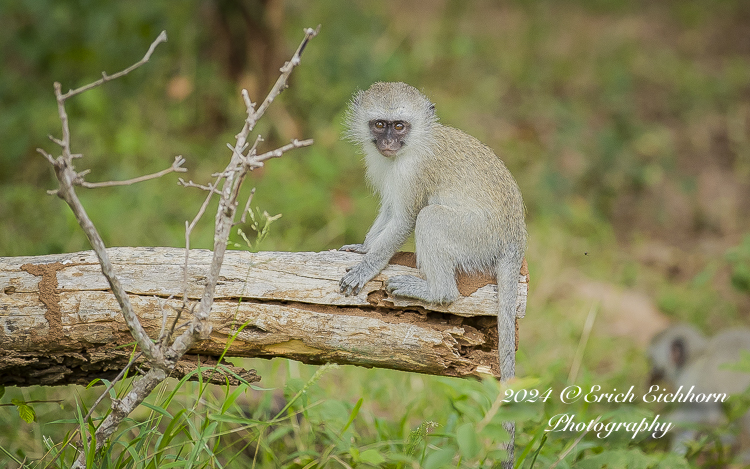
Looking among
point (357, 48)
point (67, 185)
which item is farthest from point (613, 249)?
point (67, 185)

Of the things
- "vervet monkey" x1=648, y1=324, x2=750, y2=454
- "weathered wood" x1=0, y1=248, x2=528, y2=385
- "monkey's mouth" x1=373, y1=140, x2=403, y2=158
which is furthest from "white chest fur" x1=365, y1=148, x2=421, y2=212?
"vervet monkey" x1=648, y1=324, x2=750, y2=454

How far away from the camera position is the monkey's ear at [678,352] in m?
5.80

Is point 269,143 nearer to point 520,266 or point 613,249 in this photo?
point 613,249

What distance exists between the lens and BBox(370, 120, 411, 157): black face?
4523 mm

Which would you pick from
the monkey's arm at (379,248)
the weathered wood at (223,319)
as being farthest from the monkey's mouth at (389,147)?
the weathered wood at (223,319)

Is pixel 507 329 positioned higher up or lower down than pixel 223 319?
higher up

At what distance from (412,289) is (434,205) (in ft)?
2.41

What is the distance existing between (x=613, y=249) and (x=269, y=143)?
4614 millimetres

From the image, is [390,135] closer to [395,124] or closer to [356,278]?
[395,124]

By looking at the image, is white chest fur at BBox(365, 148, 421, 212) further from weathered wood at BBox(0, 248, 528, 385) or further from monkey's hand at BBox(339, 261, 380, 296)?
weathered wood at BBox(0, 248, 528, 385)

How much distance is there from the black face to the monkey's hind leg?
1.79 feet

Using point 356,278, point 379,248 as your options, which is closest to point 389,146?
point 379,248

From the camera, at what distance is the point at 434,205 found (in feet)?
14.1

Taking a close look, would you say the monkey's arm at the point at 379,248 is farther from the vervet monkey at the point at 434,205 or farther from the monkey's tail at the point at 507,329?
the monkey's tail at the point at 507,329
